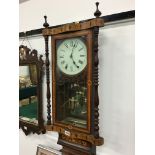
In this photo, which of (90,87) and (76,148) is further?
(76,148)

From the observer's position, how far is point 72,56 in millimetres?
1284

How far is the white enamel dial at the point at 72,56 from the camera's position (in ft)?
4.02

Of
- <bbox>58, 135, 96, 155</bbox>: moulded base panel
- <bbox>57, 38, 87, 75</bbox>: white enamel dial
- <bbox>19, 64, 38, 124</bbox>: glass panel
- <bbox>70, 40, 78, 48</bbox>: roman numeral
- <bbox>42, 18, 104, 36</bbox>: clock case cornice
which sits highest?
<bbox>42, 18, 104, 36</bbox>: clock case cornice

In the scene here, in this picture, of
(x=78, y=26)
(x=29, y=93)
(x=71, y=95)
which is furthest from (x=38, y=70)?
(x=78, y=26)

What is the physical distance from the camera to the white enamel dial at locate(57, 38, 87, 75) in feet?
4.02

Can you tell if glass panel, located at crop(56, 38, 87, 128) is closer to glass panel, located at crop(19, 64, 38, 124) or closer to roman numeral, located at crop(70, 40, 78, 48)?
roman numeral, located at crop(70, 40, 78, 48)

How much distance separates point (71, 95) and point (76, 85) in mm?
91

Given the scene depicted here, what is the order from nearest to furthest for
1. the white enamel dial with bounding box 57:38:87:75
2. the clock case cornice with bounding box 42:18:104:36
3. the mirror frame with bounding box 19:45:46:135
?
the clock case cornice with bounding box 42:18:104:36 → the white enamel dial with bounding box 57:38:87:75 → the mirror frame with bounding box 19:45:46:135

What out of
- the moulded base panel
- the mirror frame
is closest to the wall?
the moulded base panel

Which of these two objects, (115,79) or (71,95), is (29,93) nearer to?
(71,95)
